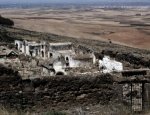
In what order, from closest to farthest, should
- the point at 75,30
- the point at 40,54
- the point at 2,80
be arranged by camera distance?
the point at 2,80 < the point at 40,54 < the point at 75,30

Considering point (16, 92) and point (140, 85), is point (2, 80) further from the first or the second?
point (140, 85)

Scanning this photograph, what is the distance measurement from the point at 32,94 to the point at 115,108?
2227 mm

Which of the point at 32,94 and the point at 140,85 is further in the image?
the point at 140,85

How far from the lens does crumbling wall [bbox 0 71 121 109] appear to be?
11.4 metres

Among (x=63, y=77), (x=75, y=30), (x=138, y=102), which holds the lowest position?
(x=75, y=30)

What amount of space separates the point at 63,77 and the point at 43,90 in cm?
65

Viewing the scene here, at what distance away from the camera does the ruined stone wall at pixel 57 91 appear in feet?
37.4

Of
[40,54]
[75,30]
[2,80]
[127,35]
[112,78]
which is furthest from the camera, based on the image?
[75,30]

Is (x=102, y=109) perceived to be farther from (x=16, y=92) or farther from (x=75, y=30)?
(x=75, y=30)

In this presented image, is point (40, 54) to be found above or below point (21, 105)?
below

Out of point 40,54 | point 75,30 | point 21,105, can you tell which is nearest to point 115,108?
point 21,105

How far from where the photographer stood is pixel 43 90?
38.3 ft

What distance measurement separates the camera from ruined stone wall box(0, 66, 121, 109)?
1140cm

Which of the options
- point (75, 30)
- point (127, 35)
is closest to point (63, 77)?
point (127, 35)
